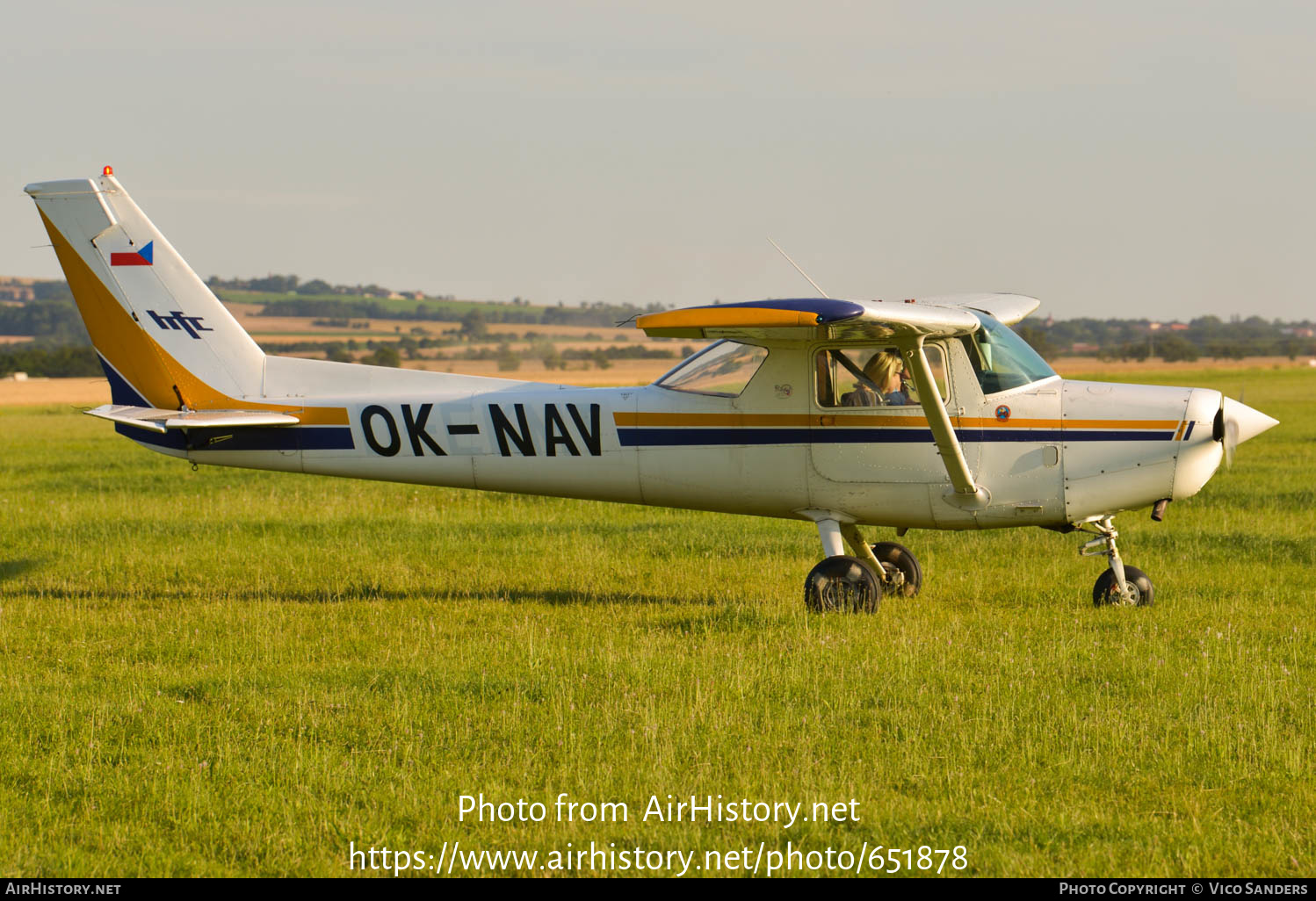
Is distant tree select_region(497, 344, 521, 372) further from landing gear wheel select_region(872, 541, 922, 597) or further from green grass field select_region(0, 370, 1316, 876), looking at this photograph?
landing gear wheel select_region(872, 541, 922, 597)

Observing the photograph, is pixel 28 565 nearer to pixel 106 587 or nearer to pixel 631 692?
pixel 106 587

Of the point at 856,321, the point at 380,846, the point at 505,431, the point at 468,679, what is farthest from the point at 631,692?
the point at 505,431

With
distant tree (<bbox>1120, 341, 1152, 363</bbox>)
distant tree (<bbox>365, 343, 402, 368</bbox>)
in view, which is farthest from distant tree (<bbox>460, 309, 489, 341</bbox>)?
distant tree (<bbox>1120, 341, 1152, 363</bbox>)

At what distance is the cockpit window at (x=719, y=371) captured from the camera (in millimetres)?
10078

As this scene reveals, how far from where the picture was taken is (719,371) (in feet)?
33.6

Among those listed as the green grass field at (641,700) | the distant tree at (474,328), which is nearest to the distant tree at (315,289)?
the distant tree at (474,328)

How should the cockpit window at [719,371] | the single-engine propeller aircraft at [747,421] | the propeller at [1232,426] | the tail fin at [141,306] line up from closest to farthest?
the propeller at [1232,426] < the single-engine propeller aircraft at [747,421] < the cockpit window at [719,371] < the tail fin at [141,306]

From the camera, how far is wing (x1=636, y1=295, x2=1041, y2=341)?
27.0 ft

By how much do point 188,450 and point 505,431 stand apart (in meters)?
2.83

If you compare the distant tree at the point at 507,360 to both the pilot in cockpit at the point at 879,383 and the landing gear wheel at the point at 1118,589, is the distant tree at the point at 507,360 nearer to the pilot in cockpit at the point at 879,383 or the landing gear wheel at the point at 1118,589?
the pilot in cockpit at the point at 879,383

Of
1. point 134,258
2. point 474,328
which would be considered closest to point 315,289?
point 474,328

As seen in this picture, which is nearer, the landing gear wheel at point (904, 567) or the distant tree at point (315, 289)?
the landing gear wheel at point (904, 567)

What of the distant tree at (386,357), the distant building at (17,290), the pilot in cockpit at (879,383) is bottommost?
the distant tree at (386,357)

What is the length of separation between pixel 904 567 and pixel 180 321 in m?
6.66
